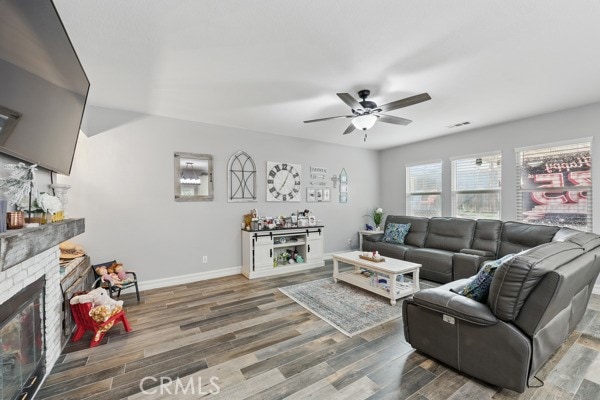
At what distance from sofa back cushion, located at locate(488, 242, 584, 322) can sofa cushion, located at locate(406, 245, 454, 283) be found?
2.16 metres

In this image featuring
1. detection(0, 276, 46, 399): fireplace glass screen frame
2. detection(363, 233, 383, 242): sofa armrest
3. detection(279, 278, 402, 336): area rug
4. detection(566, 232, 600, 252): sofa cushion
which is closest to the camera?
detection(0, 276, 46, 399): fireplace glass screen frame

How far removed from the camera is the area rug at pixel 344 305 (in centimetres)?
270

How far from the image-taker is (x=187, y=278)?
3.96 meters

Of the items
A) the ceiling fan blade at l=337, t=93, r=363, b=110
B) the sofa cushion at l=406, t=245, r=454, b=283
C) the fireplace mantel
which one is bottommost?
the sofa cushion at l=406, t=245, r=454, b=283

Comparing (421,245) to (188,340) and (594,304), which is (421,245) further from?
(188,340)

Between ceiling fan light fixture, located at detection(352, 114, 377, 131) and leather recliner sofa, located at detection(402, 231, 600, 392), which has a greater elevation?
ceiling fan light fixture, located at detection(352, 114, 377, 131)

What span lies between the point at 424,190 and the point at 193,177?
15.1 ft

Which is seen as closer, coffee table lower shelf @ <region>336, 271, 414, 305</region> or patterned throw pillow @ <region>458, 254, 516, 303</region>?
patterned throw pillow @ <region>458, 254, 516, 303</region>

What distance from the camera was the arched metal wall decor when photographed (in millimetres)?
4391

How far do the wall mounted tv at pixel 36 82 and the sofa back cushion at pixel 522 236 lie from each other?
17.4 ft

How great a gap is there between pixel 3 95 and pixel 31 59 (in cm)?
33

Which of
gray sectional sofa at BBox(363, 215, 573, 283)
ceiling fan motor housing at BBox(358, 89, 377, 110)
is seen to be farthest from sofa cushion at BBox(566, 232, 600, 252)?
ceiling fan motor housing at BBox(358, 89, 377, 110)

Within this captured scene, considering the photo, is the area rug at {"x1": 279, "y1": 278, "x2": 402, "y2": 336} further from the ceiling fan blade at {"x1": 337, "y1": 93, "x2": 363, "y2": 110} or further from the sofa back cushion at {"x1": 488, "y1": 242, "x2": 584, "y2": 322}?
the ceiling fan blade at {"x1": 337, "y1": 93, "x2": 363, "y2": 110}

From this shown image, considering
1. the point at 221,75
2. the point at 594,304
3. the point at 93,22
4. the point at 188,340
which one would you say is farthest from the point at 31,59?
the point at 594,304
